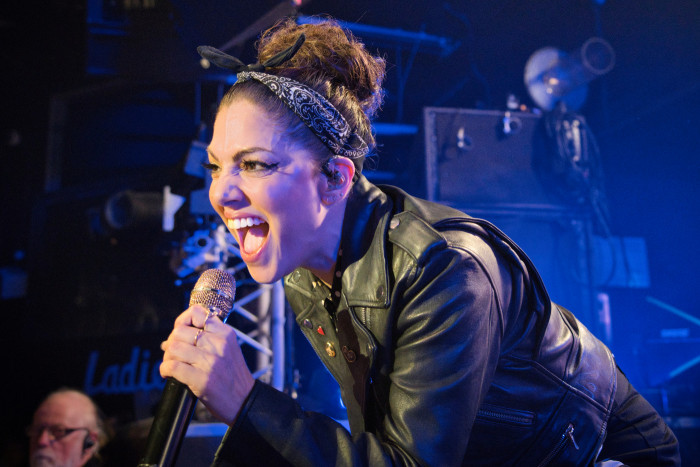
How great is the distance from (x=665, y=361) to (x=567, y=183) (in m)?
1.98

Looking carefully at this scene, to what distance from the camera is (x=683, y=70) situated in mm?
4891

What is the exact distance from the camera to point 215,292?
133 centimetres

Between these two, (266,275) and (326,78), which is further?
(326,78)

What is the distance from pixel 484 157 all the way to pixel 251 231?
11.3 ft

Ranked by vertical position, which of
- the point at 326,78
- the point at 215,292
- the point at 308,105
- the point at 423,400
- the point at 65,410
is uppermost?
the point at 326,78

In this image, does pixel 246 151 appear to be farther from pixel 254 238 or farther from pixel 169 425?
pixel 169 425

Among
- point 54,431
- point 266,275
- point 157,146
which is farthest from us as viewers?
point 157,146

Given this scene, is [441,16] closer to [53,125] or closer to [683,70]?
[683,70]

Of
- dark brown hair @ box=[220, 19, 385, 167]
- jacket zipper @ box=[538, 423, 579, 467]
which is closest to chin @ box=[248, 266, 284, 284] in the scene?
dark brown hair @ box=[220, 19, 385, 167]

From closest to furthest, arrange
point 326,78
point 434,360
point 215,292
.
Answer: point 434,360 → point 215,292 → point 326,78

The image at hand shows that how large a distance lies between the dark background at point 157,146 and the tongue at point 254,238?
301 centimetres

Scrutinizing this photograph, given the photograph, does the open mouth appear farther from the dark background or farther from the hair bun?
the dark background

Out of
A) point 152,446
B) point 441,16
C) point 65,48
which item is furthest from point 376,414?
point 65,48

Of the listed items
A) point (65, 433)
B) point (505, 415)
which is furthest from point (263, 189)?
point (65, 433)
